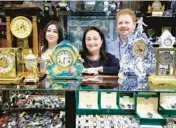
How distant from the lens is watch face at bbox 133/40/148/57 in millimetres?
1707

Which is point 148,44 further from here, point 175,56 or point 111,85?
point 111,85

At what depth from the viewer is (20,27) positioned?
6.53ft

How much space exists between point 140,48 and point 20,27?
0.95 metres

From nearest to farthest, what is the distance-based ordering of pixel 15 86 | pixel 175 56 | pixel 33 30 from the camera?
1. pixel 15 86
2. pixel 175 56
3. pixel 33 30

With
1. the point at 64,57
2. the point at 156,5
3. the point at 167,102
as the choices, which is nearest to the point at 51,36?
the point at 64,57

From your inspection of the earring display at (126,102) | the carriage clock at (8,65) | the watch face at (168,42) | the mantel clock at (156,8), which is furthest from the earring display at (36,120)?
the mantel clock at (156,8)

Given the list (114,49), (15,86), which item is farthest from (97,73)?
(15,86)

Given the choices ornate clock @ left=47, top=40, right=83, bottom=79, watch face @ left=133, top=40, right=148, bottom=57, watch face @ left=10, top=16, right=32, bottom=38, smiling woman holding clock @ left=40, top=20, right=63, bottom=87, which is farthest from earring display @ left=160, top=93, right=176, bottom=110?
watch face @ left=10, top=16, right=32, bottom=38

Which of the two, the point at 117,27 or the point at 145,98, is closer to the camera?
the point at 145,98

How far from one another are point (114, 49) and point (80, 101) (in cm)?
52

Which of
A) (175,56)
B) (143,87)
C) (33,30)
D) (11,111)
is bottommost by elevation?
(11,111)

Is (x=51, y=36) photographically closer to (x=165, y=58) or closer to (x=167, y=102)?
(x=165, y=58)

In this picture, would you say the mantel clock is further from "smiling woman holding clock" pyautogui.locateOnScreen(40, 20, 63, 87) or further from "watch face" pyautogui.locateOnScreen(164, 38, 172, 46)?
"smiling woman holding clock" pyautogui.locateOnScreen(40, 20, 63, 87)

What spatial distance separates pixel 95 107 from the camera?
1856mm
